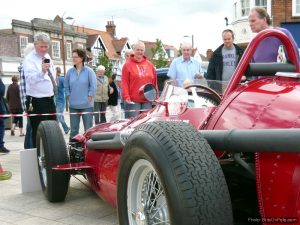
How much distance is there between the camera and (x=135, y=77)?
6285 mm

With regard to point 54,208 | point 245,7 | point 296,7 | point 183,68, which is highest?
point 245,7

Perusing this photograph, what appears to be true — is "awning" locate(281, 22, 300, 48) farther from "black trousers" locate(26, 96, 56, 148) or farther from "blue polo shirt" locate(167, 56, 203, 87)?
"black trousers" locate(26, 96, 56, 148)

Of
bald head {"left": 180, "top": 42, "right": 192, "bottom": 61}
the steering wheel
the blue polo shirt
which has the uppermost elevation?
bald head {"left": 180, "top": 42, "right": 192, "bottom": 61}

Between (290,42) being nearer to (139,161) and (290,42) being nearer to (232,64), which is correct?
(139,161)

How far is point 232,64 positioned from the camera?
208 inches

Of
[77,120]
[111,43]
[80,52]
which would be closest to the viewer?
[80,52]

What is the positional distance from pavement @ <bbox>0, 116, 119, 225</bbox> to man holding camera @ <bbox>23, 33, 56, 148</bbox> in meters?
1.12

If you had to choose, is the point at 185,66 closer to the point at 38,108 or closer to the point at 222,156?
the point at 38,108

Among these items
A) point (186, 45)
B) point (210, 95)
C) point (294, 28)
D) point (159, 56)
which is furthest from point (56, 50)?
point (210, 95)

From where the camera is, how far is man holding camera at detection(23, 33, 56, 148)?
5.61 meters

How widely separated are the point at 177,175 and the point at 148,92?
64.3 inches

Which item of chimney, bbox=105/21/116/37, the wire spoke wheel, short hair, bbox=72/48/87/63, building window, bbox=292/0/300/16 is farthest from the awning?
chimney, bbox=105/21/116/37

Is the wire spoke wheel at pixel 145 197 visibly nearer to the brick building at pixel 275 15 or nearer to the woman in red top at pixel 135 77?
the woman in red top at pixel 135 77

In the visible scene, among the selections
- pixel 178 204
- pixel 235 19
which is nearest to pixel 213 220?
pixel 178 204
